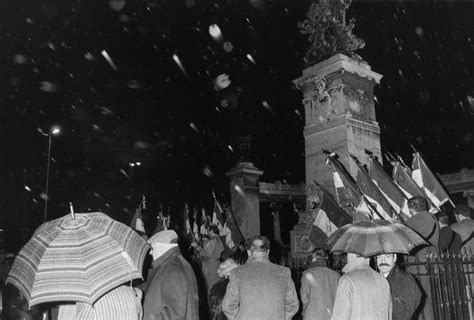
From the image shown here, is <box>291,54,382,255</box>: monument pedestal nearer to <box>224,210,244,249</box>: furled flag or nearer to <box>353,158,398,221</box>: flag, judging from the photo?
<box>224,210,244,249</box>: furled flag

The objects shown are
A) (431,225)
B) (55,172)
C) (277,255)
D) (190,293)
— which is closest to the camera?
(190,293)

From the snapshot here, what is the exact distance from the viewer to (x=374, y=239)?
464 cm

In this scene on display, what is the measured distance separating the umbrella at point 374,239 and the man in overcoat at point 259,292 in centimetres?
69

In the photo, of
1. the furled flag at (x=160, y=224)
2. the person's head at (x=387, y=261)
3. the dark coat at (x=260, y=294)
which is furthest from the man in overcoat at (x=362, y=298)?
the furled flag at (x=160, y=224)

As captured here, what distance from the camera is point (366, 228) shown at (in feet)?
15.9

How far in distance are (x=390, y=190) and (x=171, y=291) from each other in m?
6.07

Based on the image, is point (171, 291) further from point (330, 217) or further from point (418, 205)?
point (330, 217)

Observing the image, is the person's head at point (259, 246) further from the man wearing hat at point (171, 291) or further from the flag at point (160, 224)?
the flag at point (160, 224)

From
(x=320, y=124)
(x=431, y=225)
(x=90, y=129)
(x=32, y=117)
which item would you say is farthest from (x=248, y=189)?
(x=90, y=129)

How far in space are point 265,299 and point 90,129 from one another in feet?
94.4

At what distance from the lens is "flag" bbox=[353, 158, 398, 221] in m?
8.11

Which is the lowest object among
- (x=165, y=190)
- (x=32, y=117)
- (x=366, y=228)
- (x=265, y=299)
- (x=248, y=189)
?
(x=265, y=299)

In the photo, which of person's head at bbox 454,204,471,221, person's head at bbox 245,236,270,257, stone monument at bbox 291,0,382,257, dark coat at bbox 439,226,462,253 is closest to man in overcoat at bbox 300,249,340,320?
person's head at bbox 245,236,270,257

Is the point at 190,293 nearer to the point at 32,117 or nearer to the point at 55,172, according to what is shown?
the point at 32,117
